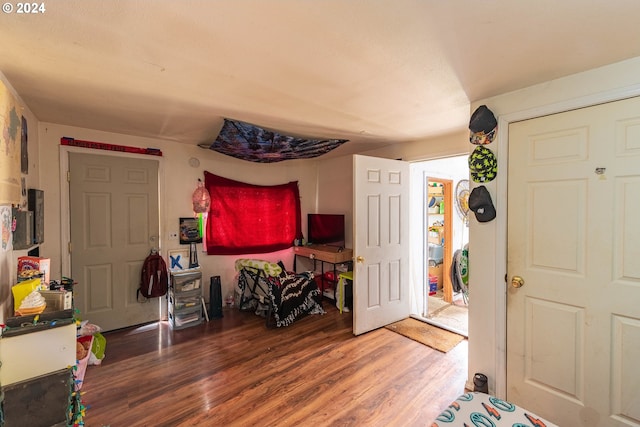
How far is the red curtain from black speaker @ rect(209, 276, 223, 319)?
1.38 feet

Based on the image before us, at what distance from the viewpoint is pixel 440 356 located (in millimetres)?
2535

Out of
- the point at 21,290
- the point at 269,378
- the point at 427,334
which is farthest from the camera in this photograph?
the point at 427,334

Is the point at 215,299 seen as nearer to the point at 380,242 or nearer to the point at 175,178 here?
the point at 175,178

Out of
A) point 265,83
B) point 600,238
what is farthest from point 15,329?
point 600,238

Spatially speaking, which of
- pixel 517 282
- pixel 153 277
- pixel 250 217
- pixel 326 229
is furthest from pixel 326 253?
pixel 517 282

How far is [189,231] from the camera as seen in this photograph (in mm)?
3447

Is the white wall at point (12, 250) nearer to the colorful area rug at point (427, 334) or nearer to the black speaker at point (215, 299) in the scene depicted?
the black speaker at point (215, 299)

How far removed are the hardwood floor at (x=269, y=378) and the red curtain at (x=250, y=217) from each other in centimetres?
118

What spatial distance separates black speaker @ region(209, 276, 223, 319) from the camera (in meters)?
Answer: 3.37

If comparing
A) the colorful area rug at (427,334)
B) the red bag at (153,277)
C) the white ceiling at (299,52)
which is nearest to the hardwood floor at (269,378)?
the colorful area rug at (427,334)

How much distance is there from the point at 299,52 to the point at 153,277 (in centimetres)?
303

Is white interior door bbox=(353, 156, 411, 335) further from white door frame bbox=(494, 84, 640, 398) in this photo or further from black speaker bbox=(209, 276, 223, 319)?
black speaker bbox=(209, 276, 223, 319)

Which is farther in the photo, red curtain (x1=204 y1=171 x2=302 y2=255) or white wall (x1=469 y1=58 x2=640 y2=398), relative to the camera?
red curtain (x1=204 y1=171 x2=302 y2=255)
